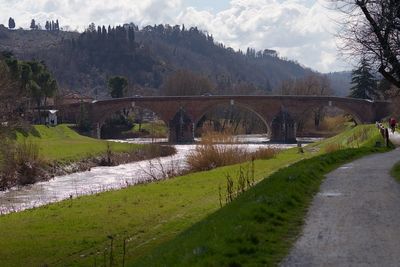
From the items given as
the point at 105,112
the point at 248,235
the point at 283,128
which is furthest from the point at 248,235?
the point at 105,112

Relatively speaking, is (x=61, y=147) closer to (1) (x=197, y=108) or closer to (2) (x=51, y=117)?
(2) (x=51, y=117)

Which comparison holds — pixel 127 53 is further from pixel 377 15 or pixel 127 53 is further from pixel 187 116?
pixel 377 15

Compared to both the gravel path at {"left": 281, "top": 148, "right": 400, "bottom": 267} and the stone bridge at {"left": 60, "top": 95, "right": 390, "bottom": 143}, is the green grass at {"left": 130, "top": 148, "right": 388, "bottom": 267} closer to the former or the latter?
the gravel path at {"left": 281, "top": 148, "right": 400, "bottom": 267}

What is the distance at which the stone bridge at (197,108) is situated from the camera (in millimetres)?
A: 91588

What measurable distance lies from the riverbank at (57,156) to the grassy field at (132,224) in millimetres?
12866

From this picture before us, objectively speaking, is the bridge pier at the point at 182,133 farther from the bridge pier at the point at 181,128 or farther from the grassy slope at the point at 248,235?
the grassy slope at the point at 248,235

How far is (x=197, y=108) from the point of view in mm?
93500

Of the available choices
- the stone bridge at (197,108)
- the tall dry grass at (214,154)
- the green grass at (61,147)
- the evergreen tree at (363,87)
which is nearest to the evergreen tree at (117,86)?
the stone bridge at (197,108)

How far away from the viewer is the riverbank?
34.8 m

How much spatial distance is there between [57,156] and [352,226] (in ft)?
124

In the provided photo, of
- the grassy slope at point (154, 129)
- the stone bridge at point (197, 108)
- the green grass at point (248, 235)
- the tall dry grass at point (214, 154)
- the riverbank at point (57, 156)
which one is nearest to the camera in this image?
the green grass at point (248, 235)

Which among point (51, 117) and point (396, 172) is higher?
point (51, 117)

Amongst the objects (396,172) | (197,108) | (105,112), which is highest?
(197,108)

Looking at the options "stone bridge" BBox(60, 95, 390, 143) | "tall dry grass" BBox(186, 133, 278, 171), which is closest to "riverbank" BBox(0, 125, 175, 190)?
"tall dry grass" BBox(186, 133, 278, 171)
